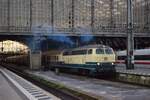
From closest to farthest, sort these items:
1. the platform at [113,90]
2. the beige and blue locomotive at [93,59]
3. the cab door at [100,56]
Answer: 1. the platform at [113,90]
2. the beige and blue locomotive at [93,59]
3. the cab door at [100,56]

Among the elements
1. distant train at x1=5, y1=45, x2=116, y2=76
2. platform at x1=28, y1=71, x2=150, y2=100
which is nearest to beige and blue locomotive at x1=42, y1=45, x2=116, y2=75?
distant train at x1=5, y1=45, x2=116, y2=76

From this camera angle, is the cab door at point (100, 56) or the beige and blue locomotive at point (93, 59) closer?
the beige and blue locomotive at point (93, 59)

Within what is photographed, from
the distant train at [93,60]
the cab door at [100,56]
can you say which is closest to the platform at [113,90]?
the distant train at [93,60]

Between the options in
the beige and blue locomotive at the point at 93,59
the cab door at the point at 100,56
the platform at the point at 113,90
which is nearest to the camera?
the platform at the point at 113,90

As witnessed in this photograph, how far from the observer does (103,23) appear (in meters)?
113

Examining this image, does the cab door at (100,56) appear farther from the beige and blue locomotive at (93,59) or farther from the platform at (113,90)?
the platform at (113,90)

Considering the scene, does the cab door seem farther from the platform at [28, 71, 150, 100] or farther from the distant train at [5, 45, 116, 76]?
the platform at [28, 71, 150, 100]

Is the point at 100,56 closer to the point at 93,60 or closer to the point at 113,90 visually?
the point at 93,60

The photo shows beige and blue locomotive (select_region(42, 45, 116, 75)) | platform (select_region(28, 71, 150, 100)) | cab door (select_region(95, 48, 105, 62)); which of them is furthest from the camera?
cab door (select_region(95, 48, 105, 62))

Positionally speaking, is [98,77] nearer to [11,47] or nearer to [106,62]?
[106,62]

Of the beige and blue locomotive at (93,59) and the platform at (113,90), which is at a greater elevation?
the beige and blue locomotive at (93,59)

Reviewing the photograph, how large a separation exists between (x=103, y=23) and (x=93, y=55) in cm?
7327

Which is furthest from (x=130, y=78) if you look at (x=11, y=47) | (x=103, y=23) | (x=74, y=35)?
(x=11, y=47)

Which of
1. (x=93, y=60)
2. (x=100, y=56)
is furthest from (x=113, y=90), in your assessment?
(x=93, y=60)
